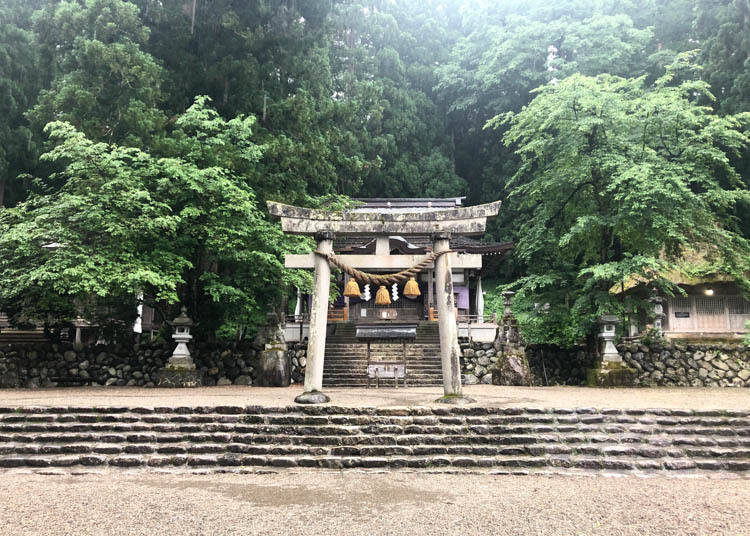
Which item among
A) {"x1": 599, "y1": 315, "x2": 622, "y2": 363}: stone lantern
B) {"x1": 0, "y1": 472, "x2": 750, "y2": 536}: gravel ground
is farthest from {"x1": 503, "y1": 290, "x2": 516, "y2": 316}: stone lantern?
{"x1": 0, "y1": 472, "x2": 750, "y2": 536}: gravel ground

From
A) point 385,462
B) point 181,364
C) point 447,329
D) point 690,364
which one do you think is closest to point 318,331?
point 447,329

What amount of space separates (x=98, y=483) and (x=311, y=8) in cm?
1749

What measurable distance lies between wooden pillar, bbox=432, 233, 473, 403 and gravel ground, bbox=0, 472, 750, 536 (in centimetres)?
248

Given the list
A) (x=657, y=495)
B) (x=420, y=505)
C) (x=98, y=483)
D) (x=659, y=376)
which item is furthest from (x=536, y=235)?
(x=98, y=483)

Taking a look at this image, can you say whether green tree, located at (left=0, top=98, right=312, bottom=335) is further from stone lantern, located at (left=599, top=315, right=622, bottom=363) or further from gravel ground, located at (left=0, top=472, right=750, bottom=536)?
stone lantern, located at (left=599, top=315, right=622, bottom=363)

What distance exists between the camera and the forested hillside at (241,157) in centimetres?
1161

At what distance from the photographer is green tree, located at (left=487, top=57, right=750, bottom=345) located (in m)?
12.4

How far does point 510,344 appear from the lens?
15648mm

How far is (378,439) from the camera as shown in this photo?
6.86 metres

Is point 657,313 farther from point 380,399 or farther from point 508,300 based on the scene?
point 380,399

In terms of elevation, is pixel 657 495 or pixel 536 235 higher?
pixel 536 235

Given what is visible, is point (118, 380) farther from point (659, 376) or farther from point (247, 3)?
point (659, 376)

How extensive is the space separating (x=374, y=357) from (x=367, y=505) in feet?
38.9

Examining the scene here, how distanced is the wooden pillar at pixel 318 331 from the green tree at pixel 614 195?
6.56 meters
